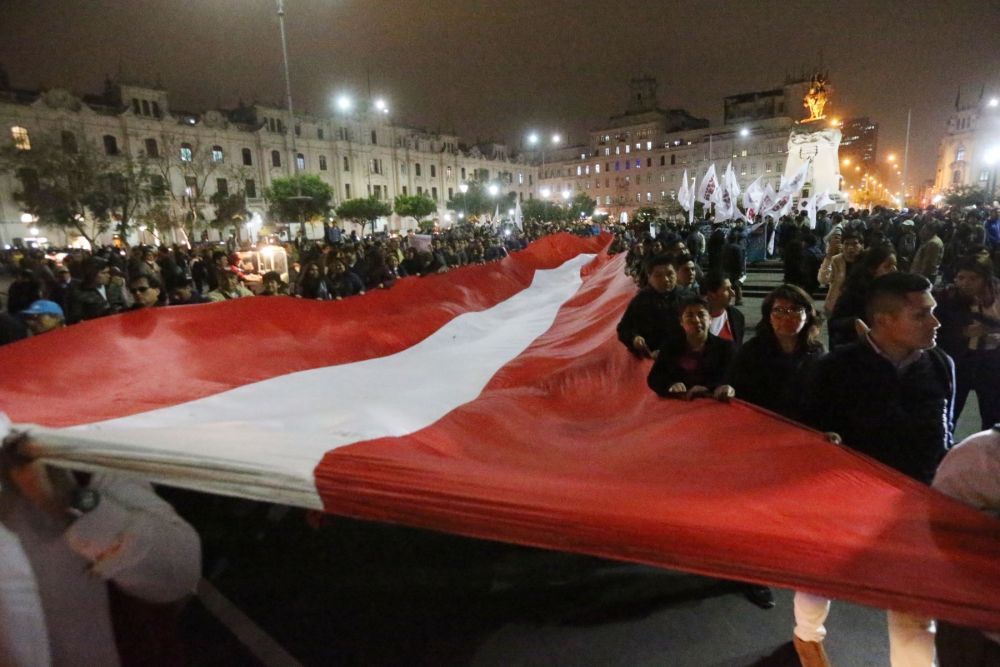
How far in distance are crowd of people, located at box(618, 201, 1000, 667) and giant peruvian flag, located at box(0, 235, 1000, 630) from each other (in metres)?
0.26

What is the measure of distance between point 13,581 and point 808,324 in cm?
401

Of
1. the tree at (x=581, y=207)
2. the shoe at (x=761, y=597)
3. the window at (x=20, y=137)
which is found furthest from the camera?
the tree at (x=581, y=207)

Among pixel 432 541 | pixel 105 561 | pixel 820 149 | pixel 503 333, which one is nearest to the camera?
pixel 105 561

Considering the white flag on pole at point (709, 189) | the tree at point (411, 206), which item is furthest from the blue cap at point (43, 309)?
the tree at point (411, 206)

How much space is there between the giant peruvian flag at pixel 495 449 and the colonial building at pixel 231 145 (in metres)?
31.6

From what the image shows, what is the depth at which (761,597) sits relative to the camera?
3.55 meters

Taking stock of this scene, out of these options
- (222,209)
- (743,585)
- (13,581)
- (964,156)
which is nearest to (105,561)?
(13,581)

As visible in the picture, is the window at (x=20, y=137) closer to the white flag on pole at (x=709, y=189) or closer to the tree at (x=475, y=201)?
the tree at (x=475, y=201)

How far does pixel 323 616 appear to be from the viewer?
3.68m

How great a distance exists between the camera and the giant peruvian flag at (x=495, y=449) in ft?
6.17

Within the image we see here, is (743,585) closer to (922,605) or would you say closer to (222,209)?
(922,605)

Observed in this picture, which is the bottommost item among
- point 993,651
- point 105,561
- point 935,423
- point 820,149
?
point 993,651

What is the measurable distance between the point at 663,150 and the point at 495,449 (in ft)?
305

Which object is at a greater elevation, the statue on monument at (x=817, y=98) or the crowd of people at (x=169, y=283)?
the statue on monument at (x=817, y=98)
